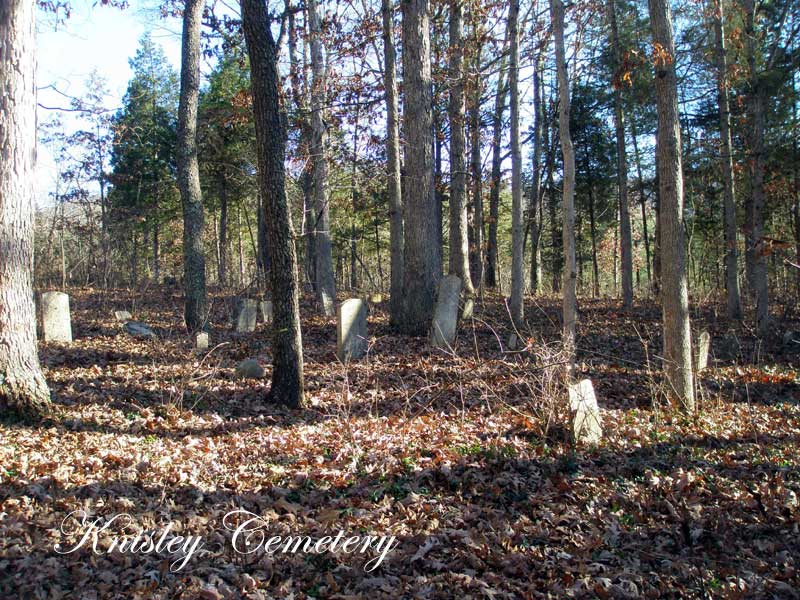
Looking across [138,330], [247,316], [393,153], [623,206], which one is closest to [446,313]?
[393,153]

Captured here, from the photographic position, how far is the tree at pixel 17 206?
5652mm

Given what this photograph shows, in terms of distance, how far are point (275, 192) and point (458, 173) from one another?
317 inches

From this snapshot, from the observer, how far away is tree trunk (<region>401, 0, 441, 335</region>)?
11219 millimetres

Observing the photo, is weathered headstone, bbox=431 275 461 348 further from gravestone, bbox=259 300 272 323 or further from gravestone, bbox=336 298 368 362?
gravestone, bbox=259 300 272 323

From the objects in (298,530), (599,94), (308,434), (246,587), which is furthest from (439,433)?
(599,94)

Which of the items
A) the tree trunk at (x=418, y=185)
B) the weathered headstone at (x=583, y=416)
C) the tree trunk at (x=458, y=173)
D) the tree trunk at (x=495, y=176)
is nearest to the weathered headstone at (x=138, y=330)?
the tree trunk at (x=418, y=185)

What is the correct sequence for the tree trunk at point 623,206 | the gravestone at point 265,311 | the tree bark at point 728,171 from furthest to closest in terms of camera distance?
the tree trunk at point 623,206 < the tree bark at point 728,171 < the gravestone at point 265,311

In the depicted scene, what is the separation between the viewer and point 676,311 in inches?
301

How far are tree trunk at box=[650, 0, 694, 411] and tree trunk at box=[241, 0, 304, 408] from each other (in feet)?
16.5

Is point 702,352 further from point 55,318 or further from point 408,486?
point 55,318

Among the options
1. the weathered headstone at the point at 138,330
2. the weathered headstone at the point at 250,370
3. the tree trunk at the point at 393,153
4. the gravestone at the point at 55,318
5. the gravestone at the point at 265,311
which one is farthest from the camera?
the gravestone at the point at 265,311

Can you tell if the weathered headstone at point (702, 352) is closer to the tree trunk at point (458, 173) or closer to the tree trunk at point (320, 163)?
the tree trunk at point (458, 173)

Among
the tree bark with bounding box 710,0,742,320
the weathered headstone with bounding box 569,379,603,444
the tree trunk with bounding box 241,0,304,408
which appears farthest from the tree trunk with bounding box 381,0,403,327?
the tree bark with bounding box 710,0,742,320

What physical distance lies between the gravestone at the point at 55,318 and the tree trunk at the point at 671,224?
1045cm
